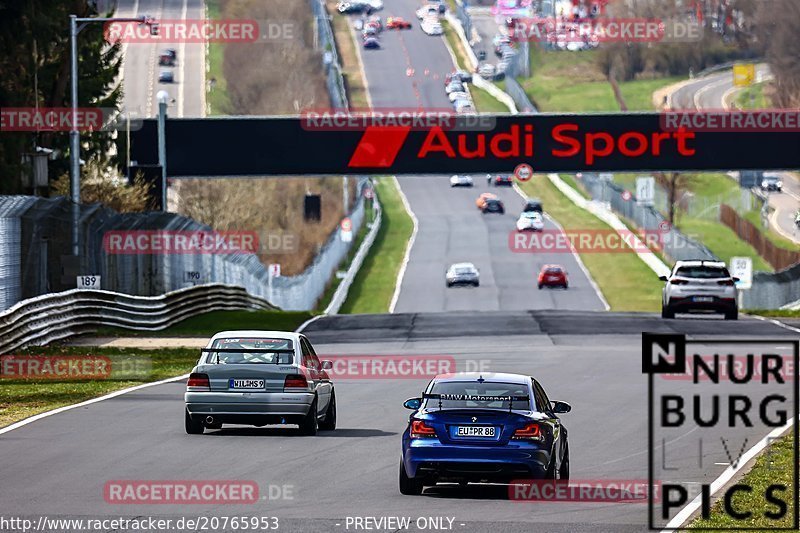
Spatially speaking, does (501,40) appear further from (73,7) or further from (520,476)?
(520,476)

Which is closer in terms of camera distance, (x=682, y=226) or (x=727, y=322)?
(x=727, y=322)

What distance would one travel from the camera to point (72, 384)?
27.2 metres

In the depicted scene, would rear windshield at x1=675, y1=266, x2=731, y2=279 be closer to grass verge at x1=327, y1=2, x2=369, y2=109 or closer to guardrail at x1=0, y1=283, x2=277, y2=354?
guardrail at x1=0, y1=283, x2=277, y2=354

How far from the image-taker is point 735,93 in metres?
134

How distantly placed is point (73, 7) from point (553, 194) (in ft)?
187

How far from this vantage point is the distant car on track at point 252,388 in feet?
63.4

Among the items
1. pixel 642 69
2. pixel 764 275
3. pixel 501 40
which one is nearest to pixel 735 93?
pixel 642 69

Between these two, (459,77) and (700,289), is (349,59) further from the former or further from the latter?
(700,289)

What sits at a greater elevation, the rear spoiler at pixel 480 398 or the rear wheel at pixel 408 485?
the rear spoiler at pixel 480 398

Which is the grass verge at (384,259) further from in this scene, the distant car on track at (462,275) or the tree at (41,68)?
the tree at (41,68)

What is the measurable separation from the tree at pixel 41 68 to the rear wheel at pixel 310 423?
24182 millimetres

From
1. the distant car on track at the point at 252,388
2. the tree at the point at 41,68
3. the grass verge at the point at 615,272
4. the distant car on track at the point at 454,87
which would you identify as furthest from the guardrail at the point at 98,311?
the distant car on track at the point at 454,87

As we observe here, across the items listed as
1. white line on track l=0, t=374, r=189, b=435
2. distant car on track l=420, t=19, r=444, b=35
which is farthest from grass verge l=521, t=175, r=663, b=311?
distant car on track l=420, t=19, r=444, b=35

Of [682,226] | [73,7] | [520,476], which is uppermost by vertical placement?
[73,7]
